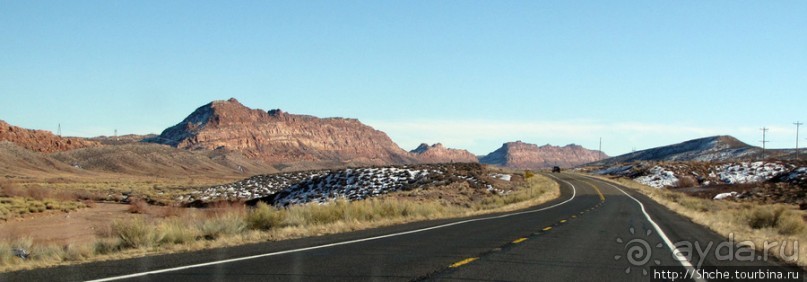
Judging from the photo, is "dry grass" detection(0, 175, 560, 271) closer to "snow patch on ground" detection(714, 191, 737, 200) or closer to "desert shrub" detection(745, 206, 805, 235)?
"desert shrub" detection(745, 206, 805, 235)

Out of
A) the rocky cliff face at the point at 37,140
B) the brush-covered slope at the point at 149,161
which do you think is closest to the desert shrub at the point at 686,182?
the brush-covered slope at the point at 149,161

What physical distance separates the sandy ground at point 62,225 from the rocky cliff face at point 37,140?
3505 inches

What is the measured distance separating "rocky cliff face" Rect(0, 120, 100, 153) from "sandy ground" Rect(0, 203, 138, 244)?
89019 mm

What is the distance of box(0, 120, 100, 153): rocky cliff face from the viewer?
120 meters

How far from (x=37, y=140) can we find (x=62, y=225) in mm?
106507

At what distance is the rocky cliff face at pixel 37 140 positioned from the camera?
395 feet

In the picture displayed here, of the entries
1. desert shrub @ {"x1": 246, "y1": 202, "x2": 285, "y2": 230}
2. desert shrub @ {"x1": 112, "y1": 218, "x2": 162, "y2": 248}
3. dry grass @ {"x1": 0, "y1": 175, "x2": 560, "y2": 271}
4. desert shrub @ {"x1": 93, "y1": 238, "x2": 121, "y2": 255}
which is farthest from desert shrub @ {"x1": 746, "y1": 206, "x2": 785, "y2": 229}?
desert shrub @ {"x1": 93, "y1": 238, "x2": 121, "y2": 255}

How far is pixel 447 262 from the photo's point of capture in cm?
1162

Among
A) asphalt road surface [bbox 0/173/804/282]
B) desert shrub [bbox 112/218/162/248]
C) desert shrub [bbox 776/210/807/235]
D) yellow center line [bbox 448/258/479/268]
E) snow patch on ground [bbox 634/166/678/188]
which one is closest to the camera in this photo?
asphalt road surface [bbox 0/173/804/282]

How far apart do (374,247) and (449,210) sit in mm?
17265

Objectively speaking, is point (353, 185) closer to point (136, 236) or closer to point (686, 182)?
point (136, 236)

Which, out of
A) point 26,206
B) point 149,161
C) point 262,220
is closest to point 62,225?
point 26,206

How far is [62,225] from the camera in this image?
113ft

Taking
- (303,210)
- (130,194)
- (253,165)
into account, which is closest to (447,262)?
(303,210)
